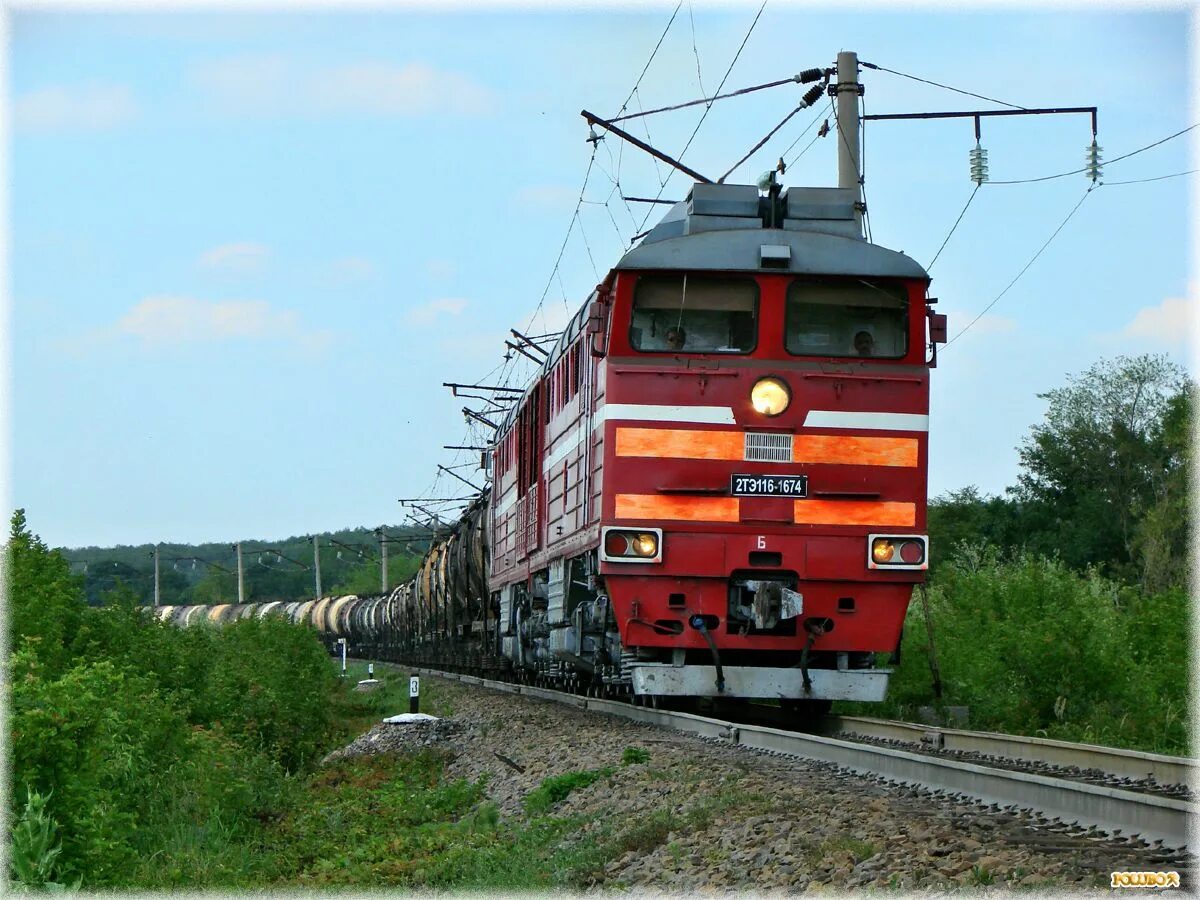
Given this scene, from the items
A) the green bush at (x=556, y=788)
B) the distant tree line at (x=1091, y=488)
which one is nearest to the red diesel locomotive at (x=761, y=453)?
the green bush at (x=556, y=788)

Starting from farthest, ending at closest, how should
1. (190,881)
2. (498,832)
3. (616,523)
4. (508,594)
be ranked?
(508,594) → (616,523) → (498,832) → (190,881)

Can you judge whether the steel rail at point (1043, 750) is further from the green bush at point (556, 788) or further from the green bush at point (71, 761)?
the green bush at point (71, 761)

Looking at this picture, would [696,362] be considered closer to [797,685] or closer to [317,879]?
[797,685]

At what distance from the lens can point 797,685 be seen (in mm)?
13922

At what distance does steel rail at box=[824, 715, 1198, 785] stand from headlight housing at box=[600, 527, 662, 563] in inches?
101

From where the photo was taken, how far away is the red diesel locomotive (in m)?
13.5

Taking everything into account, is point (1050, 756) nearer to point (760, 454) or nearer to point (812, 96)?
point (760, 454)

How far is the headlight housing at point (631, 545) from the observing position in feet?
44.1

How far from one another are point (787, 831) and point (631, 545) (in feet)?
19.9

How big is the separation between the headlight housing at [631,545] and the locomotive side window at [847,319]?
6.59 ft

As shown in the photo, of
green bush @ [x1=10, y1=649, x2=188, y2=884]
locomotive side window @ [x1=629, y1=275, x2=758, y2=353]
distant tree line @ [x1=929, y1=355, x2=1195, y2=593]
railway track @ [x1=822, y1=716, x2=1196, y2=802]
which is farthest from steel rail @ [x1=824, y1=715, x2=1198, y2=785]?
distant tree line @ [x1=929, y1=355, x2=1195, y2=593]

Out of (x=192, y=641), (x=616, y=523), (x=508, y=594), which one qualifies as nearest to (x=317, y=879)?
(x=616, y=523)

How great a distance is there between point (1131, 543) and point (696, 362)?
41.8 m

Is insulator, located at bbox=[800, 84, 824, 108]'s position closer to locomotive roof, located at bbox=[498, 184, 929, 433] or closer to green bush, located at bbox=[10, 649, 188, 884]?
locomotive roof, located at bbox=[498, 184, 929, 433]
